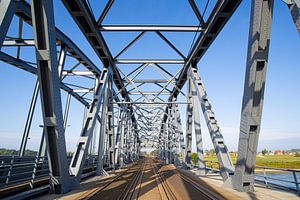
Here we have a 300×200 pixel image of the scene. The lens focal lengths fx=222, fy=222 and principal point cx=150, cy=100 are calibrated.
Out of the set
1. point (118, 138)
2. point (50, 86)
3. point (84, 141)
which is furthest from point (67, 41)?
point (118, 138)

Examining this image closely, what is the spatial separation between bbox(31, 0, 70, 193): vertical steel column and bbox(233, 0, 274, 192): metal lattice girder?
21.3ft

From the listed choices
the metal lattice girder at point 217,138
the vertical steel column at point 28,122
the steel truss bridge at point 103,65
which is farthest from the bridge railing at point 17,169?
the metal lattice girder at point 217,138

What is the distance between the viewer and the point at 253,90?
767 centimetres

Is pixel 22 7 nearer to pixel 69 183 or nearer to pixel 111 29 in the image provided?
pixel 111 29

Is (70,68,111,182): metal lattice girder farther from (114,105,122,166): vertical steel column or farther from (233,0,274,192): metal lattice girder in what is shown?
(114,105,122,166): vertical steel column

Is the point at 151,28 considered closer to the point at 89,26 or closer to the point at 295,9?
the point at 89,26

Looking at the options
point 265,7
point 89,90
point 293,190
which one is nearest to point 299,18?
point 265,7

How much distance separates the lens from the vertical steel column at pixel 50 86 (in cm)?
713

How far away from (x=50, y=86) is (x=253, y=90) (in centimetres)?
685

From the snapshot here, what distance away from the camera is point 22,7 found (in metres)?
10.6

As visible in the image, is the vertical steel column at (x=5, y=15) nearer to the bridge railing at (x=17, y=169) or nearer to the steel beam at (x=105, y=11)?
the bridge railing at (x=17, y=169)

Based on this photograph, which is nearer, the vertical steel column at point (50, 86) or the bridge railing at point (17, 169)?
the bridge railing at point (17, 169)

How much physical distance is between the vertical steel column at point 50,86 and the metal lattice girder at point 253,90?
6.49 meters

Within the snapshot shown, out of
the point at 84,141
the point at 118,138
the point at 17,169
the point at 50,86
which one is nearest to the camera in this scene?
the point at 50,86
